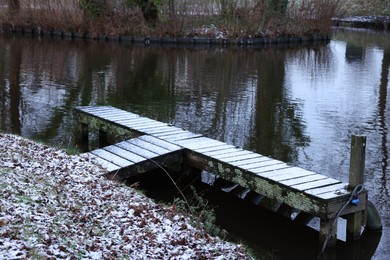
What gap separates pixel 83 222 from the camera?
5.62 meters

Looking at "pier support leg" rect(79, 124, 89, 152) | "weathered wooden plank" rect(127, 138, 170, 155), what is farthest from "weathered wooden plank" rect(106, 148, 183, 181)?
"pier support leg" rect(79, 124, 89, 152)

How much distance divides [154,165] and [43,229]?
3.39 meters

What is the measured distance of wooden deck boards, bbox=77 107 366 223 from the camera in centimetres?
677

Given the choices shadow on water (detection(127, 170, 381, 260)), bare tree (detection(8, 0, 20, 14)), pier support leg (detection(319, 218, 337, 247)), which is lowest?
shadow on water (detection(127, 170, 381, 260))

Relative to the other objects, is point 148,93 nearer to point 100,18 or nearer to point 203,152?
point 203,152

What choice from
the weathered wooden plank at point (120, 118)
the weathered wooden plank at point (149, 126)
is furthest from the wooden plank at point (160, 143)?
the weathered wooden plank at point (120, 118)

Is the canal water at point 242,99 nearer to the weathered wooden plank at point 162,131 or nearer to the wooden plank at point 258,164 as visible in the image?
the wooden plank at point 258,164

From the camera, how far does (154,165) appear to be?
330 inches

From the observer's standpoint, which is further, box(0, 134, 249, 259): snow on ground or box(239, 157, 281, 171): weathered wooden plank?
box(239, 157, 281, 171): weathered wooden plank

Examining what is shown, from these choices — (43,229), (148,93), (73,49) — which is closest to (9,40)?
(73,49)

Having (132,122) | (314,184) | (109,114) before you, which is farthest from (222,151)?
(109,114)

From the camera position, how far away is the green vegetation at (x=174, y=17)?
27.8m

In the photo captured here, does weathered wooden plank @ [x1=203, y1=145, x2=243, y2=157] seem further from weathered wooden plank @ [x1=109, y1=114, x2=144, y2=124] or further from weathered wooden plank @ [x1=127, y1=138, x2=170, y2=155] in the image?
weathered wooden plank @ [x1=109, y1=114, x2=144, y2=124]

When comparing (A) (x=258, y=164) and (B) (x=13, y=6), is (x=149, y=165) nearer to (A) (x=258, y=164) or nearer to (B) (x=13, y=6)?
(A) (x=258, y=164)
